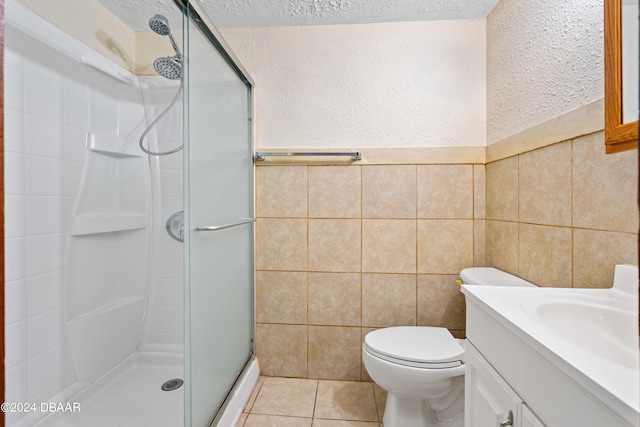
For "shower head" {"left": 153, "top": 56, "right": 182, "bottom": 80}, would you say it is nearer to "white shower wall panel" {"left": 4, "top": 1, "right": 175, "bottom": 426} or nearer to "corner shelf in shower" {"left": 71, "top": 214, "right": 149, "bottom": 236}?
"white shower wall panel" {"left": 4, "top": 1, "right": 175, "bottom": 426}

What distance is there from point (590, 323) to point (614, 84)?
0.58 metres

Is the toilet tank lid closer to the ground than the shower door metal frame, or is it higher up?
closer to the ground

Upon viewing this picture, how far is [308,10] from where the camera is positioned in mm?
1582

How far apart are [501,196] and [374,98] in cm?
84

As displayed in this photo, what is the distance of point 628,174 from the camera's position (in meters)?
0.80

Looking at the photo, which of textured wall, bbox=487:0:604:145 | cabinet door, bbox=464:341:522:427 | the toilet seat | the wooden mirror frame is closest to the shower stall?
the toilet seat

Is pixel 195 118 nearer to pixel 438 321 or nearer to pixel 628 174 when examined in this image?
pixel 628 174

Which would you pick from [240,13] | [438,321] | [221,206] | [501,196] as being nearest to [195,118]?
[221,206]

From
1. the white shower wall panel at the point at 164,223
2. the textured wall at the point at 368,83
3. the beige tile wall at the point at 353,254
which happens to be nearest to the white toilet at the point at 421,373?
the beige tile wall at the point at 353,254

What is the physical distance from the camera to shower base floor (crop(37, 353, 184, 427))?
4.24ft

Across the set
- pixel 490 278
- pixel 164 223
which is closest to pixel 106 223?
pixel 164 223

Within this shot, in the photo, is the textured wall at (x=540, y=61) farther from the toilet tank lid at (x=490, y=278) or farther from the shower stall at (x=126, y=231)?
the shower stall at (x=126, y=231)

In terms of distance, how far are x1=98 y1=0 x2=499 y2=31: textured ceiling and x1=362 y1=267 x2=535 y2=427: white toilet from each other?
4.46ft

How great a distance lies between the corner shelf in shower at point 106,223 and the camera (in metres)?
1.37
